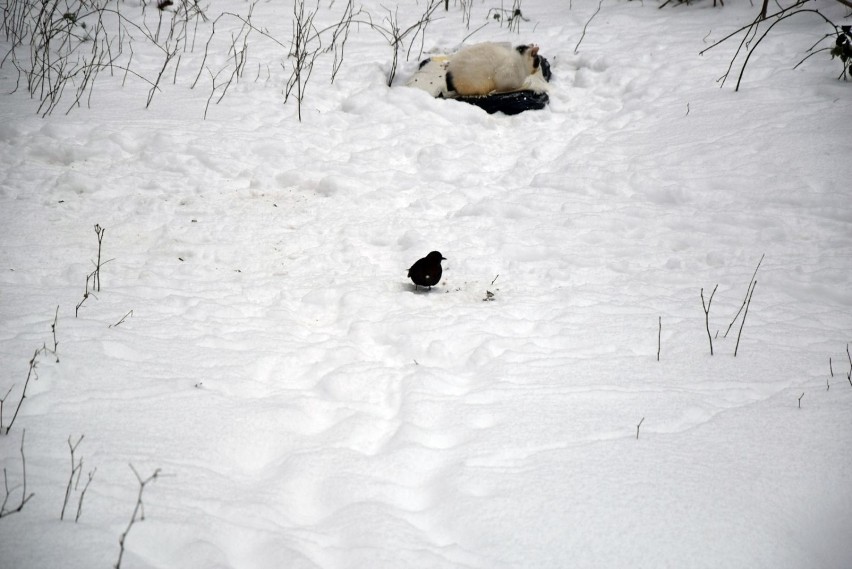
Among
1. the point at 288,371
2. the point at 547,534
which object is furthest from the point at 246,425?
the point at 547,534

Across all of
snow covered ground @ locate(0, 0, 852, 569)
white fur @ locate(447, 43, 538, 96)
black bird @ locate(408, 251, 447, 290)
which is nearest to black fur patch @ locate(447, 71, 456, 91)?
white fur @ locate(447, 43, 538, 96)

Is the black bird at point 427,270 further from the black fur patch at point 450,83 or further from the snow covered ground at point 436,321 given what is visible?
the black fur patch at point 450,83

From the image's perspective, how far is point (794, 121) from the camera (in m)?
4.82

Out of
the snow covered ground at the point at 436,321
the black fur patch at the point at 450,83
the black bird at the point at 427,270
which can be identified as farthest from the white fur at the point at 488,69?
Answer: the black bird at the point at 427,270

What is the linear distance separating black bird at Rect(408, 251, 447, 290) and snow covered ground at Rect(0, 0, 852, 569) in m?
0.12

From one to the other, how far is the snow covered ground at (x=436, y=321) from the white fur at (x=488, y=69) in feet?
1.37

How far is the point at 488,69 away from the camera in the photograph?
574 centimetres

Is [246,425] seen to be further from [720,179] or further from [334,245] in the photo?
[720,179]

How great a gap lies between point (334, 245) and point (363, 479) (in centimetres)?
208

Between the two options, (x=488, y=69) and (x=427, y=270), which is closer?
(x=427, y=270)

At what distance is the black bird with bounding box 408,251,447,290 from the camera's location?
10.8 feet

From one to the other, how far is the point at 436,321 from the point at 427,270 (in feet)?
1.06

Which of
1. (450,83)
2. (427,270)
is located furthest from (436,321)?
(450,83)

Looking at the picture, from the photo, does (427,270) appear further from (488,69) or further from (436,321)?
(488,69)
